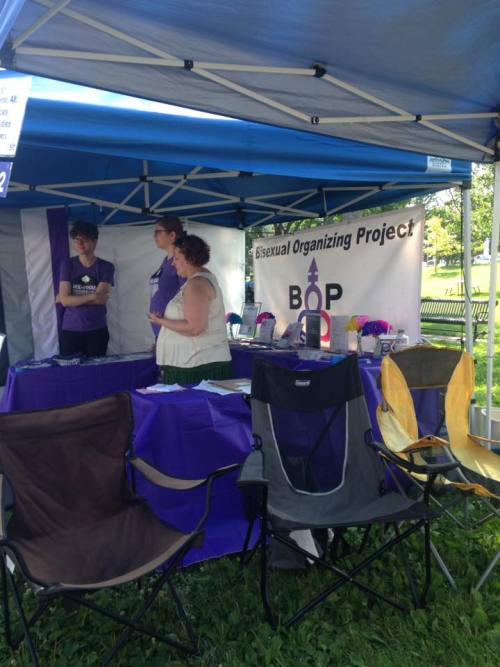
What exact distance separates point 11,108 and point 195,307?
124cm

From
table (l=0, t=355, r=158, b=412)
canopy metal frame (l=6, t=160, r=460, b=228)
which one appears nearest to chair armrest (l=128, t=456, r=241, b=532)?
table (l=0, t=355, r=158, b=412)

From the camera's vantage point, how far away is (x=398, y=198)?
4289 millimetres

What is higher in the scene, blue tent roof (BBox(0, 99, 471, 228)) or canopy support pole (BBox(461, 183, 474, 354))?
blue tent roof (BBox(0, 99, 471, 228))

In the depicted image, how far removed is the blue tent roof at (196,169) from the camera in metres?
2.20

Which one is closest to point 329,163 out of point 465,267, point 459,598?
point 465,267

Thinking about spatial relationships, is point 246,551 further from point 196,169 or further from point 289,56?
point 196,169

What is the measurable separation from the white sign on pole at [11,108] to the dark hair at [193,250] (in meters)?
1.08

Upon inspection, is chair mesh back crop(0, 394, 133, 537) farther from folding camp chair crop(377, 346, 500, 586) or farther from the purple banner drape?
the purple banner drape

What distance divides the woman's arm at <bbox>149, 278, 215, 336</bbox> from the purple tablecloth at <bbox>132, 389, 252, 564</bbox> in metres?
0.37

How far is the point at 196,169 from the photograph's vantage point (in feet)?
13.1

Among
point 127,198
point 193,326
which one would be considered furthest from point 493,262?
point 127,198

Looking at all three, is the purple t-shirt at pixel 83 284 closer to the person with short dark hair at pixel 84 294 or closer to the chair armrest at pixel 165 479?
the person with short dark hair at pixel 84 294

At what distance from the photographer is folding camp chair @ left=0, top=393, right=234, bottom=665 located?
1.76 m

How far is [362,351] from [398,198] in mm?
1425
